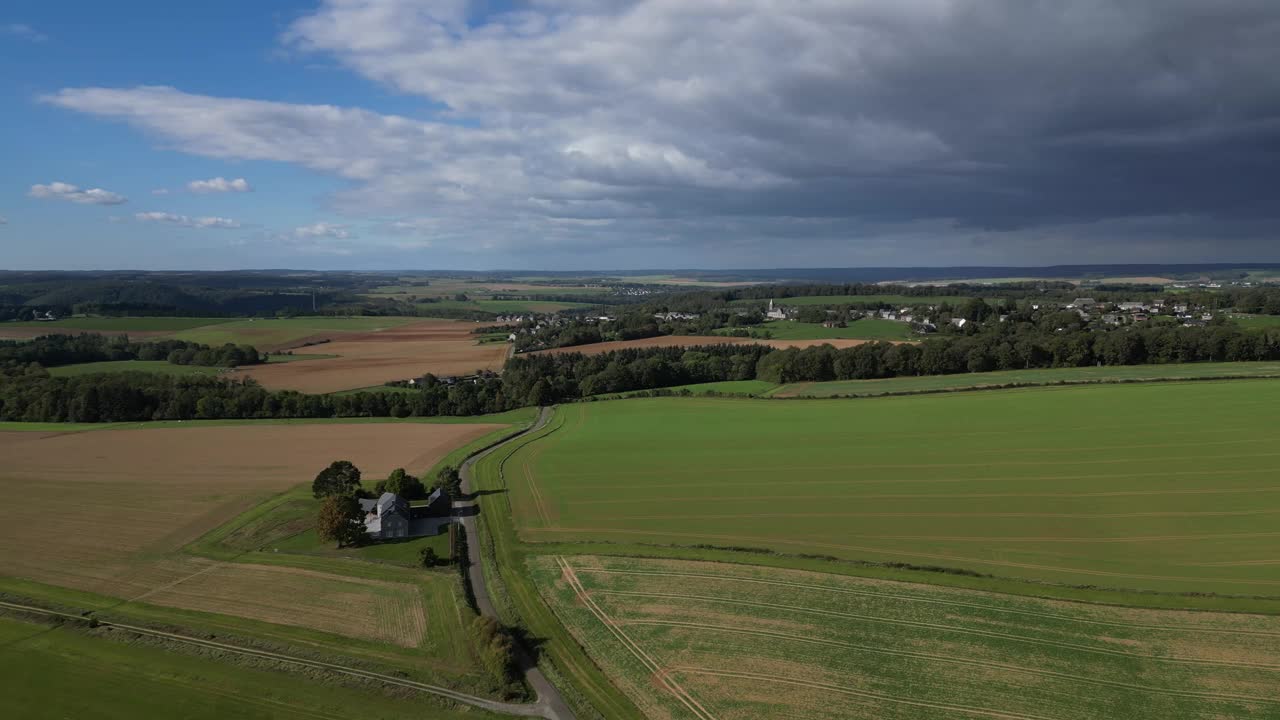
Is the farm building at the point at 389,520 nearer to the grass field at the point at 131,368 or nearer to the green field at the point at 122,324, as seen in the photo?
the grass field at the point at 131,368

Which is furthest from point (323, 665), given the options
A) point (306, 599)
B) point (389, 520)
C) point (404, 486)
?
point (404, 486)

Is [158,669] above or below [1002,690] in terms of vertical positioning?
below

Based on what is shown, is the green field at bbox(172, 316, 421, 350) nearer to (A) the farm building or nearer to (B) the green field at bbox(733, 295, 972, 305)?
(A) the farm building

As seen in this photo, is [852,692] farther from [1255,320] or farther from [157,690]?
[1255,320]

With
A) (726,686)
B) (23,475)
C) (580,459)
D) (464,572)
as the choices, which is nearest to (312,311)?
(23,475)

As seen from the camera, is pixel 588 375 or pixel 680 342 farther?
pixel 680 342

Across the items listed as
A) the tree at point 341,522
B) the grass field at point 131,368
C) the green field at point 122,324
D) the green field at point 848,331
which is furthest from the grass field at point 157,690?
the green field at point 122,324

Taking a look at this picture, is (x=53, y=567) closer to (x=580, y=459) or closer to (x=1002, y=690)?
(x=580, y=459)
